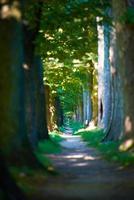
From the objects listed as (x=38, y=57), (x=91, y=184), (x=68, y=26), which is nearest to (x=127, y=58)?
(x=68, y=26)

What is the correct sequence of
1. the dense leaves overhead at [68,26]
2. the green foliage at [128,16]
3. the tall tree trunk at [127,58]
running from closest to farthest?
1. the green foliage at [128,16]
2. the tall tree trunk at [127,58]
3. the dense leaves overhead at [68,26]

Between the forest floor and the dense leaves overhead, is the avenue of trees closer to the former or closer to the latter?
the dense leaves overhead

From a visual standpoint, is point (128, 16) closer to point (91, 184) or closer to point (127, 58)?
point (127, 58)

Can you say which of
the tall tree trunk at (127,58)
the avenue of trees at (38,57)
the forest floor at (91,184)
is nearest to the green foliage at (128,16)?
the avenue of trees at (38,57)

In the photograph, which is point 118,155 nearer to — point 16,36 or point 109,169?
point 109,169

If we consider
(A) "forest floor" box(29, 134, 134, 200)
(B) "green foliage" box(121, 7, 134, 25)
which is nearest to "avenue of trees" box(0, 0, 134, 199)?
(B) "green foliage" box(121, 7, 134, 25)

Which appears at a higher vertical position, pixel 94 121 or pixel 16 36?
pixel 16 36

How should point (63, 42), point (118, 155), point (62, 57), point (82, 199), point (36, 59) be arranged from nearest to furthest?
point (82, 199)
point (118, 155)
point (36, 59)
point (63, 42)
point (62, 57)

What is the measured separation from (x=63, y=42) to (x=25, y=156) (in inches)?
525

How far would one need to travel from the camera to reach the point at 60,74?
4075 cm

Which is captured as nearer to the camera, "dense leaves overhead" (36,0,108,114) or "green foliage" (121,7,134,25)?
"green foliage" (121,7,134,25)

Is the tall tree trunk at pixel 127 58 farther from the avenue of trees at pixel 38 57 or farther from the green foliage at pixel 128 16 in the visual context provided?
the green foliage at pixel 128 16

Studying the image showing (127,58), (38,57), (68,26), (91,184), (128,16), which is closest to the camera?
(91,184)

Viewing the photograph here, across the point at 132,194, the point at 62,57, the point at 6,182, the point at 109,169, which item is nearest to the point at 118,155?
the point at 109,169
